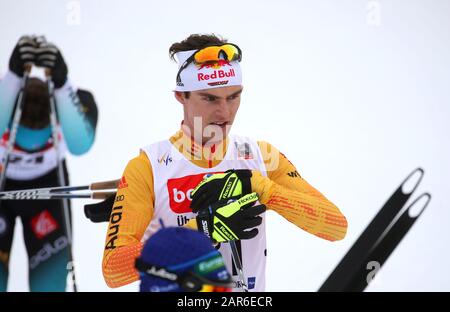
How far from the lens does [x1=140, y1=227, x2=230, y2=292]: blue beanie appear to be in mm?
2080

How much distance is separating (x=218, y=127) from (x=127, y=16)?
270 centimetres

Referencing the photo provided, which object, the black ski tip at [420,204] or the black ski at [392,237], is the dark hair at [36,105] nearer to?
the black ski at [392,237]

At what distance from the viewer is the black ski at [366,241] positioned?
4.91m

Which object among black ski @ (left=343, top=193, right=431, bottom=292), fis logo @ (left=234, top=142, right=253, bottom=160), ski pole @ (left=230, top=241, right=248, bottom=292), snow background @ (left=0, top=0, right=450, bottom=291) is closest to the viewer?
ski pole @ (left=230, top=241, right=248, bottom=292)

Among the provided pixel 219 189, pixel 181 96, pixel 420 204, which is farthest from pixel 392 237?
pixel 219 189

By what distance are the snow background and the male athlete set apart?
1.71m

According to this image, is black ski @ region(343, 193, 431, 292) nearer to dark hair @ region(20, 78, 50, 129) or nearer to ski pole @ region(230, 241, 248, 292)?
ski pole @ region(230, 241, 248, 292)

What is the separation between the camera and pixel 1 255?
5543 millimetres

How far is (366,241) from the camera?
5137mm

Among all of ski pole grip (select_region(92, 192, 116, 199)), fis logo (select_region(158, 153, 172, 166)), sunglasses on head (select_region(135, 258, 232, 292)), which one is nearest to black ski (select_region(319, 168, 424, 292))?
ski pole grip (select_region(92, 192, 116, 199))

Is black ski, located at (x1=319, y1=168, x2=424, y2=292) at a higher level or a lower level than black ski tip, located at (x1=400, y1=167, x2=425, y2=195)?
lower

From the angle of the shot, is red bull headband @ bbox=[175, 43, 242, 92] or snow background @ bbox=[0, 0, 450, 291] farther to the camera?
snow background @ bbox=[0, 0, 450, 291]

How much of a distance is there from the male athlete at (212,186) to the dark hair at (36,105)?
2413 mm
